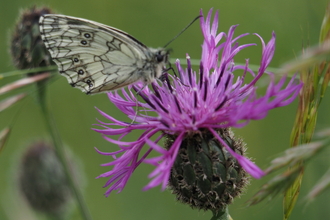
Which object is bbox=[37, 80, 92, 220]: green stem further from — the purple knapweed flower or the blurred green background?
the purple knapweed flower

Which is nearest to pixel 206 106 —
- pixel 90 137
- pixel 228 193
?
pixel 228 193

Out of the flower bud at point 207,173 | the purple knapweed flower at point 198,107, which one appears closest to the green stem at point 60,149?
the purple knapweed flower at point 198,107

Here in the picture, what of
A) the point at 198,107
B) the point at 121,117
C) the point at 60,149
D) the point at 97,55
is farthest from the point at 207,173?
the point at 121,117

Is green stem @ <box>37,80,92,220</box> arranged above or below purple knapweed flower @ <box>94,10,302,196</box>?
above

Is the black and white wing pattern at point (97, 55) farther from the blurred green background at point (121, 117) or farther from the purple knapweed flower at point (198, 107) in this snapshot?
the blurred green background at point (121, 117)

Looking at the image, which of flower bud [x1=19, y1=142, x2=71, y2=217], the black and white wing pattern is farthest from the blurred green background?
the black and white wing pattern

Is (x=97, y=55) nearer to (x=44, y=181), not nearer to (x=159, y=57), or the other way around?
(x=159, y=57)
